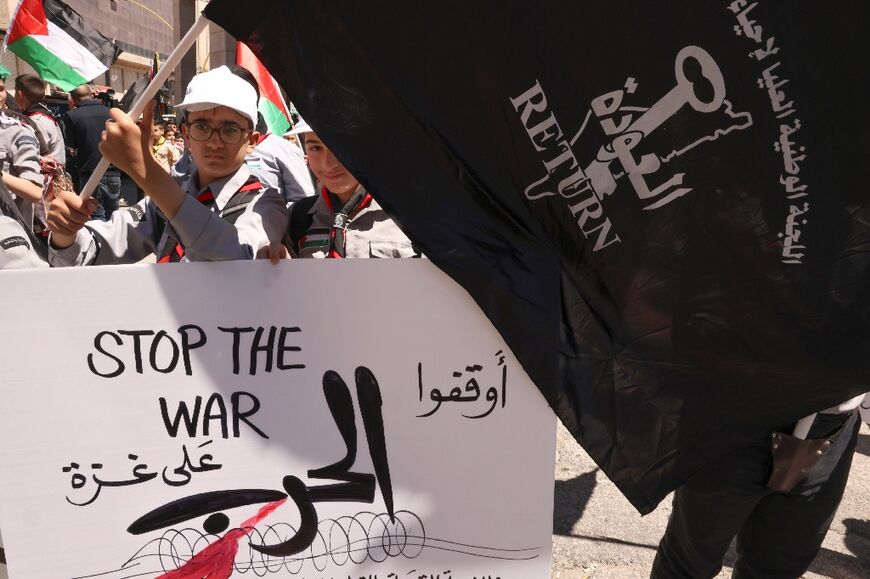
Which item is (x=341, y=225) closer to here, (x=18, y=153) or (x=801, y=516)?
(x=801, y=516)

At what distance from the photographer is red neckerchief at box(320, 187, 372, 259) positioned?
73.2 inches

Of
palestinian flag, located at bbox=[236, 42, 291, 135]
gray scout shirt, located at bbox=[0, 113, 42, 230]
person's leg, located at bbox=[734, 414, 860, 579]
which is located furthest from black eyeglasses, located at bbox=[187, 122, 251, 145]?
gray scout shirt, located at bbox=[0, 113, 42, 230]

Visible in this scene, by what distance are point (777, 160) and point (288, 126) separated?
13.2 feet

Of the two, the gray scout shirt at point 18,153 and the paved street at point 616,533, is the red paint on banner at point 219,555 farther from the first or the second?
the gray scout shirt at point 18,153

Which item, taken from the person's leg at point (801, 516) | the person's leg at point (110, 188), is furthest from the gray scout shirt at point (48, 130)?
the person's leg at point (801, 516)

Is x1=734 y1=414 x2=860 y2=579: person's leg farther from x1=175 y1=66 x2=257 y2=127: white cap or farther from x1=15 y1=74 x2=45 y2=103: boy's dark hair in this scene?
x1=15 y1=74 x2=45 y2=103: boy's dark hair

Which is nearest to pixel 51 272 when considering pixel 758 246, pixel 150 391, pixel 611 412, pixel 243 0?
pixel 150 391

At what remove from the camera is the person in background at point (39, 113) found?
17.8 ft

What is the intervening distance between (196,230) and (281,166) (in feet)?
5.82

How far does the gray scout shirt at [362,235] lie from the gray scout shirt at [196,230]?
0.32ft

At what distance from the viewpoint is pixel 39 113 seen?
5555 mm

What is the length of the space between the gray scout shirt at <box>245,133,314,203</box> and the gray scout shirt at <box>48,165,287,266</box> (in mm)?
916

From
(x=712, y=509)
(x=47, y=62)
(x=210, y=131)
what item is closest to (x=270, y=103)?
(x=47, y=62)

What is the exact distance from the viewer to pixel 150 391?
151cm
